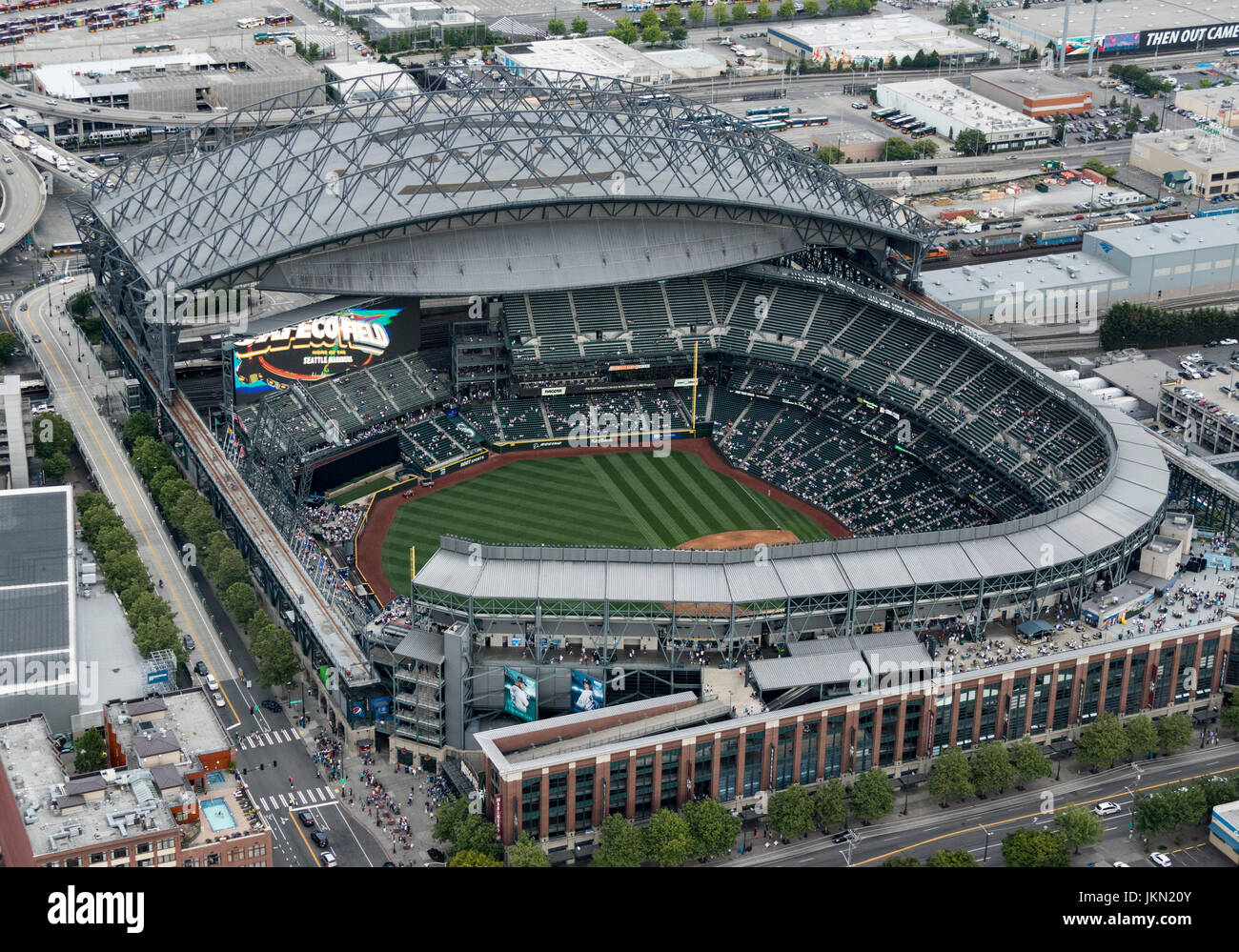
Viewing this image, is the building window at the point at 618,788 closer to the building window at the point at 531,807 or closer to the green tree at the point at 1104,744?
the building window at the point at 531,807

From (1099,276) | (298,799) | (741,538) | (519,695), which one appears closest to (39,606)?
(298,799)

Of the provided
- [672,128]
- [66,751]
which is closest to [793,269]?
[672,128]

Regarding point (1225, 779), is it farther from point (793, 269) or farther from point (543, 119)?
point (543, 119)

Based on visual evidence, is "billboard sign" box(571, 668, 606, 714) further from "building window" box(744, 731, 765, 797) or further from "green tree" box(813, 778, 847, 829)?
"green tree" box(813, 778, 847, 829)

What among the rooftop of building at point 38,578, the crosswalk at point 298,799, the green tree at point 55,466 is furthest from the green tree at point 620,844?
the green tree at point 55,466

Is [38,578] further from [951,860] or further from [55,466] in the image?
[951,860]
